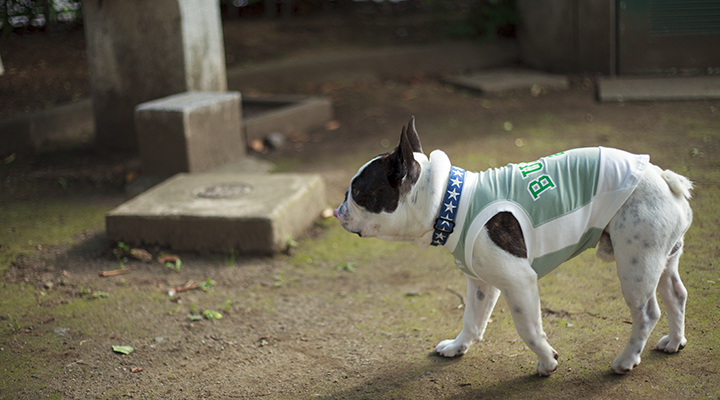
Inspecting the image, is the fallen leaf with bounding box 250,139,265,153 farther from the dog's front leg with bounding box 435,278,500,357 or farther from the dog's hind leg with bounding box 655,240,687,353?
the dog's hind leg with bounding box 655,240,687,353

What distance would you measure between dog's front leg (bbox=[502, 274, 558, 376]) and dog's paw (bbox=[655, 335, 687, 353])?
66 centimetres

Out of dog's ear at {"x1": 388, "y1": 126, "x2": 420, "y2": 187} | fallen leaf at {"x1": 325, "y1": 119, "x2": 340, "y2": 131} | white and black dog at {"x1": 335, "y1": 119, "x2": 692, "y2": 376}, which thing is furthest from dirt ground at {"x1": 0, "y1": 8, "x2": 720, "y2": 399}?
fallen leaf at {"x1": 325, "y1": 119, "x2": 340, "y2": 131}

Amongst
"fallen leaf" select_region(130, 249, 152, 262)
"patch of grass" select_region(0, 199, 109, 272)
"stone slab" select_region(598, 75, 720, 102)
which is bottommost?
"fallen leaf" select_region(130, 249, 152, 262)

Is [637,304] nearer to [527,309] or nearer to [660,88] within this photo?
[527,309]

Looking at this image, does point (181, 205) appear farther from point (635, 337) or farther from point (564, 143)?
point (564, 143)

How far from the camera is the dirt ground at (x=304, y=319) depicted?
120 inches

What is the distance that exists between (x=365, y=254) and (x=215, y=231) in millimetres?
1098

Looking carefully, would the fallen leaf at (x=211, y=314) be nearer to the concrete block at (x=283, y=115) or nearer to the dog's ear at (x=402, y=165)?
the dog's ear at (x=402, y=165)

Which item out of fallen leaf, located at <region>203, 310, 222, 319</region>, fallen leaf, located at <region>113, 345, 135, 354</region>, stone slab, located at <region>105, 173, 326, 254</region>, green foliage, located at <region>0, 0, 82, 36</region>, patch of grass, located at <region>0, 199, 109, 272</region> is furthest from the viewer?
green foliage, located at <region>0, 0, 82, 36</region>

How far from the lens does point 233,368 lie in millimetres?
3314

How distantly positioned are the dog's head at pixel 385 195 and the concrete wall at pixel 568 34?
7.66 metres

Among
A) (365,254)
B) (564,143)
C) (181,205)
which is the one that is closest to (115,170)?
(181,205)

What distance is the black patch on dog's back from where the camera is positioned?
2666mm

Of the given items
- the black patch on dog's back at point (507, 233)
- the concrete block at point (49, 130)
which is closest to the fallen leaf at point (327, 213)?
the black patch on dog's back at point (507, 233)
